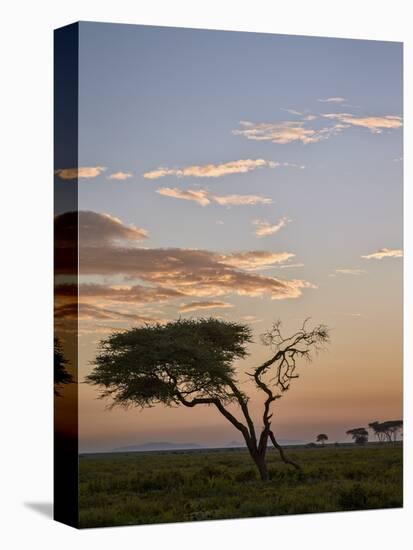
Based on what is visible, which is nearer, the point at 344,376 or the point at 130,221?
the point at 130,221

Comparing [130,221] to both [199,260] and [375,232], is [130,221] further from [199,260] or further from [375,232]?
[375,232]

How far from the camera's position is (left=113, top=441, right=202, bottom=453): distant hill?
17609 mm

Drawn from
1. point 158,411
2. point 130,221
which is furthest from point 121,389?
point 130,221

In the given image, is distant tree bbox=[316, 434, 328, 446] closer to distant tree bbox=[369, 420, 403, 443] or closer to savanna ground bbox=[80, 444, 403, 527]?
savanna ground bbox=[80, 444, 403, 527]

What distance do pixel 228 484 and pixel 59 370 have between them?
1.98m

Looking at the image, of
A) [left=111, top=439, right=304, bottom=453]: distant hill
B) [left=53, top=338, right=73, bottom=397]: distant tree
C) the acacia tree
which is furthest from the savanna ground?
[left=53, top=338, right=73, bottom=397]: distant tree

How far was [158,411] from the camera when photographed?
17781 mm

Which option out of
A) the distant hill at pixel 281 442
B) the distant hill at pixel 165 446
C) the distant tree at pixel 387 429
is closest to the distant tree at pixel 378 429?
the distant tree at pixel 387 429

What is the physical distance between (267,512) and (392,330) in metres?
2.33

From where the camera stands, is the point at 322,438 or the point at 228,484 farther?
the point at 322,438

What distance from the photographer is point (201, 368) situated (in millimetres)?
18047

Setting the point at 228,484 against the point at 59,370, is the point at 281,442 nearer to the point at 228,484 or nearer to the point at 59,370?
the point at 228,484

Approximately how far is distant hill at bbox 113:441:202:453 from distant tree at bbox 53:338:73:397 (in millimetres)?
807

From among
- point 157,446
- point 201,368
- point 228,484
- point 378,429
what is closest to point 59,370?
point 157,446
